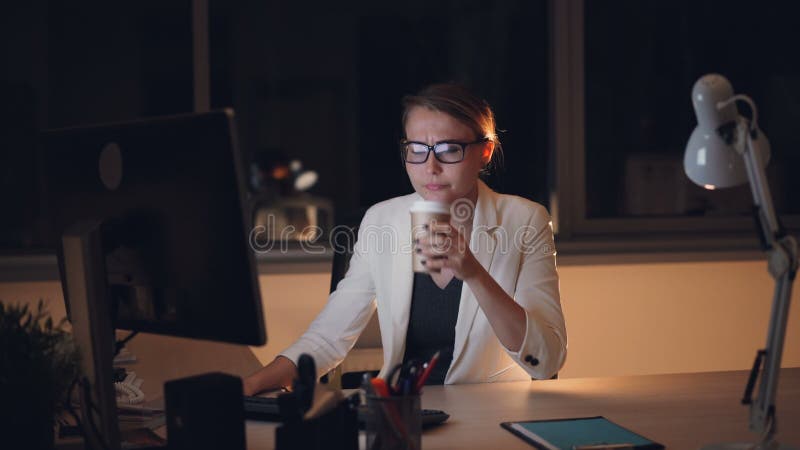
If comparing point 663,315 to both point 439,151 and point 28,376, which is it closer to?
point 439,151

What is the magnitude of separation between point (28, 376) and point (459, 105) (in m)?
1.23

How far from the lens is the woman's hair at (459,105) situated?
2.01 metres

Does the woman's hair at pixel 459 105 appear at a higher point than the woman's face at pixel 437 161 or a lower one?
higher

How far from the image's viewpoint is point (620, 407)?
4.97ft

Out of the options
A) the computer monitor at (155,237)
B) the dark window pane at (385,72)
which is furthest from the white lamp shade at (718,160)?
the dark window pane at (385,72)

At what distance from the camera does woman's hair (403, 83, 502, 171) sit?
6.61 ft


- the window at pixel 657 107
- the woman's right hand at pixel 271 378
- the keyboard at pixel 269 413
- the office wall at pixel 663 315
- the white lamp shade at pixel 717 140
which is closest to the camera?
the white lamp shade at pixel 717 140

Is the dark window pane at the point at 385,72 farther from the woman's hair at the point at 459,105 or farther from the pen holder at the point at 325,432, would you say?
the pen holder at the point at 325,432

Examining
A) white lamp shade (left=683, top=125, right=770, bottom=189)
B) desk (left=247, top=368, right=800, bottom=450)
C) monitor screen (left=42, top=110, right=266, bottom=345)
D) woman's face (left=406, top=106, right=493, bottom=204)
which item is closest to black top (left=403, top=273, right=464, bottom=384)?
woman's face (left=406, top=106, right=493, bottom=204)

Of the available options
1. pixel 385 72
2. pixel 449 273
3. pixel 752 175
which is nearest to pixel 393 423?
pixel 752 175

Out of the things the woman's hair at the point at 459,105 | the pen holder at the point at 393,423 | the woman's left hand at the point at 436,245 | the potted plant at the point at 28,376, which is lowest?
the pen holder at the point at 393,423

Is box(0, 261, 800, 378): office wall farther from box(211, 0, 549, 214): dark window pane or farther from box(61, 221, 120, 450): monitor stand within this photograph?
box(61, 221, 120, 450): monitor stand

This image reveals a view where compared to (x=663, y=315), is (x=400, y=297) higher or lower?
higher

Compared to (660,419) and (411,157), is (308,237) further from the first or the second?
(660,419)
